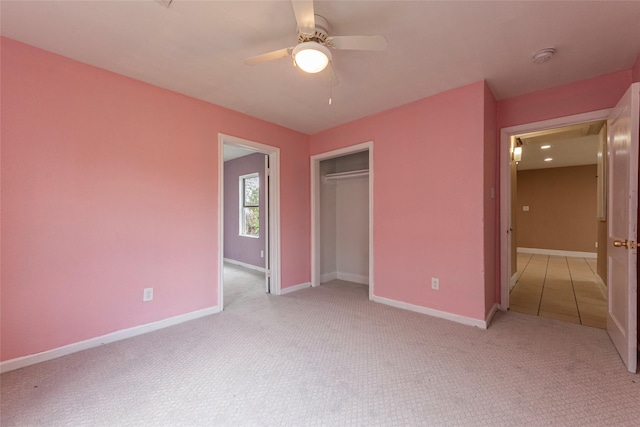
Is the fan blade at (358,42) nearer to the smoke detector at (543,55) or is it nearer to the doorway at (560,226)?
the smoke detector at (543,55)

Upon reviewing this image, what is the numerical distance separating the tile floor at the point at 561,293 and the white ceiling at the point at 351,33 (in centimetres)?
253

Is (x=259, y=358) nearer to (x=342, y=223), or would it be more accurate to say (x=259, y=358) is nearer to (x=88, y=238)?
(x=88, y=238)

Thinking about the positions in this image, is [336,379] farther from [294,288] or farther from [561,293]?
[561,293]

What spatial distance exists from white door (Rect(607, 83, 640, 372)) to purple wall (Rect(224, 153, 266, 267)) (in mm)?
4763

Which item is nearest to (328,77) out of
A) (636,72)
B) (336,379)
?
(336,379)

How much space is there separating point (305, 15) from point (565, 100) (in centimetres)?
290

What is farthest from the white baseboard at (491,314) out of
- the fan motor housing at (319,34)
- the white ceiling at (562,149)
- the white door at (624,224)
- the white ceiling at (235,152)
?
the white ceiling at (235,152)

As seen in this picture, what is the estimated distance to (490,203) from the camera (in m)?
2.89

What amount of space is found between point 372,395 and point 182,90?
10.7ft

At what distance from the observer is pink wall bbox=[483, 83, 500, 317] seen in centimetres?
271

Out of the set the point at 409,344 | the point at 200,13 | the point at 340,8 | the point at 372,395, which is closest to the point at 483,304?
the point at 409,344

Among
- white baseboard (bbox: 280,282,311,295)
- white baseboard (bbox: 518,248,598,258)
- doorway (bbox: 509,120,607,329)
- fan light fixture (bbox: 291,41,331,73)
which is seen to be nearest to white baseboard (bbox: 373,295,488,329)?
doorway (bbox: 509,120,607,329)

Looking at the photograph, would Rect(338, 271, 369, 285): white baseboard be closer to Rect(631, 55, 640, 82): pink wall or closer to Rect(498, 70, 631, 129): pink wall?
Rect(498, 70, 631, 129): pink wall

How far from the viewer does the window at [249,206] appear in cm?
580
